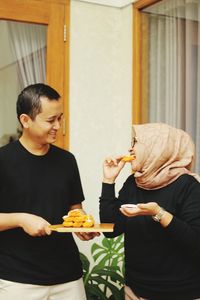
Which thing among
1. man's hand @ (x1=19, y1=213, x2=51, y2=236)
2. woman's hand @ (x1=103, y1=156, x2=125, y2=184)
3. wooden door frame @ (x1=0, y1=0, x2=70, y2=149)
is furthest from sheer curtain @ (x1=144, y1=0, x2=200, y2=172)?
man's hand @ (x1=19, y1=213, x2=51, y2=236)

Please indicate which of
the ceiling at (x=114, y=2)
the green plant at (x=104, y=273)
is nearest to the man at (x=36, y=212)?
the green plant at (x=104, y=273)

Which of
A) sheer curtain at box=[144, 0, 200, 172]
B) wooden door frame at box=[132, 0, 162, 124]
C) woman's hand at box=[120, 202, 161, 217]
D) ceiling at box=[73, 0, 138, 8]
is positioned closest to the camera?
woman's hand at box=[120, 202, 161, 217]

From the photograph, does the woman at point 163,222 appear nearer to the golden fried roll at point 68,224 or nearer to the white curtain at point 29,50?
the golden fried roll at point 68,224

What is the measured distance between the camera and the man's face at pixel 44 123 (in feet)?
6.70

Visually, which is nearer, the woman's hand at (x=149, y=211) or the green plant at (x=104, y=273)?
the woman's hand at (x=149, y=211)

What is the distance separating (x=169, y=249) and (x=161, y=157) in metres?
0.34

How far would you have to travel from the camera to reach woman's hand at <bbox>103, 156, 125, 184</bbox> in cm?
206

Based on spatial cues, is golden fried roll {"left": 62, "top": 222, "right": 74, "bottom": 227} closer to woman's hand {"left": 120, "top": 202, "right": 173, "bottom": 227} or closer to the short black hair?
woman's hand {"left": 120, "top": 202, "right": 173, "bottom": 227}

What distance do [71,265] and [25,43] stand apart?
5.88ft

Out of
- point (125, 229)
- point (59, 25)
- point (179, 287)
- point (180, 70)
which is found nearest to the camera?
point (179, 287)

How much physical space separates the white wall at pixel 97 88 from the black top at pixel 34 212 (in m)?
1.42

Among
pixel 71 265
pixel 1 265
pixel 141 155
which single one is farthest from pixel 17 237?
pixel 141 155

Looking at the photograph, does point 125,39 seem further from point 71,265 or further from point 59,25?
point 71,265

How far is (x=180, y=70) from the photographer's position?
10.3 feet
